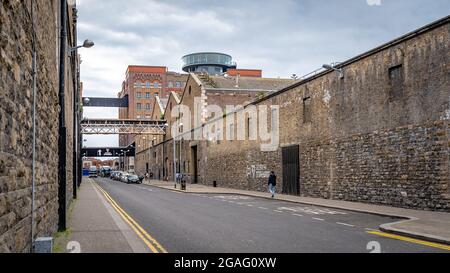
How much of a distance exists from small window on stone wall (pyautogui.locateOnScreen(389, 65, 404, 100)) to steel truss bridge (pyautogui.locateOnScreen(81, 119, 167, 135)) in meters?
57.7

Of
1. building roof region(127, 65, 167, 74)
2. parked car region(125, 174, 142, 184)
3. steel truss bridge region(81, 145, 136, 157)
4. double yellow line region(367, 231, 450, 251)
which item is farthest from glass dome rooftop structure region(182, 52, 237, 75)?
double yellow line region(367, 231, 450, 251)

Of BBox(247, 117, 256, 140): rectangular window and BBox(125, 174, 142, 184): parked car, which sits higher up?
BBox(247, 117, 256, 140): rectangular window

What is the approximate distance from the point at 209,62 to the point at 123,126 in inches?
2387

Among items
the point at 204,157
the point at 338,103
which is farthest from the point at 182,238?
the point at 204,157

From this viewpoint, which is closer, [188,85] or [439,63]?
[439,63]

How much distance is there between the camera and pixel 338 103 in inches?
987

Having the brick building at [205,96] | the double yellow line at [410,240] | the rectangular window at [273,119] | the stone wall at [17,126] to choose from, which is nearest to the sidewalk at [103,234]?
the stone wall at [17,126]

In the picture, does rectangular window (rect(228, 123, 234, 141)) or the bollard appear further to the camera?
rectangular window (rect(228, 123, 234, 141))

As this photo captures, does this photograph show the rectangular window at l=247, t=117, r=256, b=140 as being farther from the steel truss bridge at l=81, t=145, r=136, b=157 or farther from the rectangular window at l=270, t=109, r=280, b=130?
the steel truss bridge at l=81, t=145, r=136, b=157

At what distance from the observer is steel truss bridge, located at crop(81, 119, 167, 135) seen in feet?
248

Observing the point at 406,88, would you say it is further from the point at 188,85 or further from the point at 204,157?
the point at 188,85

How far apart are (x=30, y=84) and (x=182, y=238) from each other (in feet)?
18.9

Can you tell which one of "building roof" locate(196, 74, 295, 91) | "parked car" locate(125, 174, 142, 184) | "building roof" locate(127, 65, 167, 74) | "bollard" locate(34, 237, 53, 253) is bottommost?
"parked car" locate(125, 174, 142, 184)
